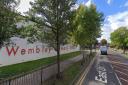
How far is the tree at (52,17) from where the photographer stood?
1444cm

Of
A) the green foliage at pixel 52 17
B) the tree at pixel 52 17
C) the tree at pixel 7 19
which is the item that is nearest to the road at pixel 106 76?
the tree at pixel 52 17

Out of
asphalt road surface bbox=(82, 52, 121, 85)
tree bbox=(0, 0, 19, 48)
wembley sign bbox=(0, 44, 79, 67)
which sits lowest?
asphalt road surface bbox=(82, 52, 121, 85)

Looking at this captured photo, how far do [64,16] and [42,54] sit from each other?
15.2 m

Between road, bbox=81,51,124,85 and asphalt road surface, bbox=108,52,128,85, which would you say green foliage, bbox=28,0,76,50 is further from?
asphalt road surface, bbox=108,52,128,85

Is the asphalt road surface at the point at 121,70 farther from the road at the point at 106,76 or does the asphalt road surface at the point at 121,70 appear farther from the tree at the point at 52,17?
the tree at the point at 52,17

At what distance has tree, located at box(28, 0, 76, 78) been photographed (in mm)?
14438

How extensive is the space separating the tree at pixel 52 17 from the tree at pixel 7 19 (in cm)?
679

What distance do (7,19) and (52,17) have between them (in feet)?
24.5

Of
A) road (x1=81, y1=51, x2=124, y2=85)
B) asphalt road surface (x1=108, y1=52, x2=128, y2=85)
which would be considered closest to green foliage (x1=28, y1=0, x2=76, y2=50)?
road (x1=81, y1=51, x2=124, y2=85)

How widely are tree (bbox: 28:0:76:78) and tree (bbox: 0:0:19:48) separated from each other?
6785 mm

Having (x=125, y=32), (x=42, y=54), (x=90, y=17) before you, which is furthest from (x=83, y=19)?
(x=125, y=32)

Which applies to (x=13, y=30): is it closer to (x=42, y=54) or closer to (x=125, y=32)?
(x=42, y=54)

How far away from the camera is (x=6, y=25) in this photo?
718cm

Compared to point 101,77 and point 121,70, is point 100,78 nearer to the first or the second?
point 101,77
